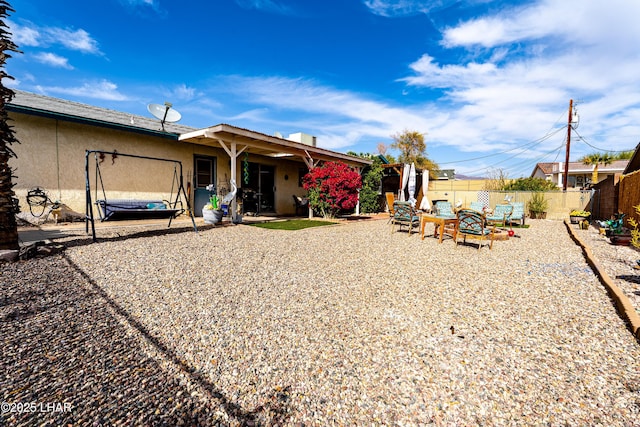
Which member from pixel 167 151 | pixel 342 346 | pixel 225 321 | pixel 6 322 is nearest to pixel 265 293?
pixel 225 321

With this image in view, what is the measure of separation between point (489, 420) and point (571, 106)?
849 inches

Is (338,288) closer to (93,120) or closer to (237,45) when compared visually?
(93,120)

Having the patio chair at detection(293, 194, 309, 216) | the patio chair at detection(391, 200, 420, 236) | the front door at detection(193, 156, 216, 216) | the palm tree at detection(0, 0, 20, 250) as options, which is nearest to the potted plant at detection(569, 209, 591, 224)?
the patio chair at detection(391, 200, 420, 236)

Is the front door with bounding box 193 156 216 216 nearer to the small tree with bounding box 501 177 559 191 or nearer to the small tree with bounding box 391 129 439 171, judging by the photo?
the small tree with bounding box 501 177 559 191

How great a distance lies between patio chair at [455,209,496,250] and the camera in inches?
241

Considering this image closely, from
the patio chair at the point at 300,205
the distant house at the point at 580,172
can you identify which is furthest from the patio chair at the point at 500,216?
the distant house at the point at 580,172

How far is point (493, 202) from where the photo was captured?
1554cm

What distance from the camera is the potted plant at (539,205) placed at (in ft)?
45.7

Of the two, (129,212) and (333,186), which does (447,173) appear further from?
(129,212)

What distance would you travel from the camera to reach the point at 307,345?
2.26 meters

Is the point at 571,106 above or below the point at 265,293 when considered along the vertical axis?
above

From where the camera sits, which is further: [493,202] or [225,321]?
[493,202]

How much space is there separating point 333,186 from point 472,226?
4937 millimetres

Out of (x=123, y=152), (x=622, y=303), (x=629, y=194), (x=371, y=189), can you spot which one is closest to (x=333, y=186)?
(x=371, y=189)
